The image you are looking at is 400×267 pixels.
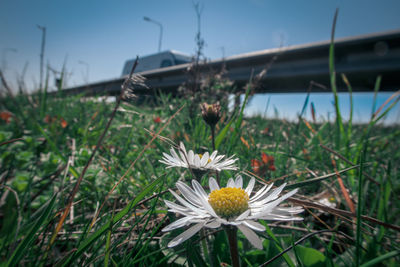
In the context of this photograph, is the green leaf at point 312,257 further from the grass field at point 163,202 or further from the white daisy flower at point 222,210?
the white daisy flower at point 222,210

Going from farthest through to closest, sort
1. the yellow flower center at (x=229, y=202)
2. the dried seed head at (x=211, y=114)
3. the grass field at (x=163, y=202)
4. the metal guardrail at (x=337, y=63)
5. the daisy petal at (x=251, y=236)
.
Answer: the metal guardrail at (x=337, y=63)
the dried seed head at (x=211, y=114)
the grass field at (x=163, y=202)
the yellow flower center at (x=229, y=202)
the daisy petal at (x=251, y=236)

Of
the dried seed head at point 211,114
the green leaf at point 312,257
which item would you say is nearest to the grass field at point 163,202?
the green leaf at point 312,257

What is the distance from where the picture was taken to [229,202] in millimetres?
696

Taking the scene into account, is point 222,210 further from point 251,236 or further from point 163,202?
point 163,202

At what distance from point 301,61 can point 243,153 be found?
10757mm

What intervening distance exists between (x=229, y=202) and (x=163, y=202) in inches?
23.4

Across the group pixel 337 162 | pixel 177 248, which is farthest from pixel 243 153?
pixel 177 248

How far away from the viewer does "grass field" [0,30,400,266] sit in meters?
0.79

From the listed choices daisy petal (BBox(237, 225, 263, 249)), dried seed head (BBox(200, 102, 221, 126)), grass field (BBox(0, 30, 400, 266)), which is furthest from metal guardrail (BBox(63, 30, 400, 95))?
daisy petal (BBox(237, 225, 263, 249))

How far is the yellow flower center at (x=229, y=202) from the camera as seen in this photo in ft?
2.26

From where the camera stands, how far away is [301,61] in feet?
35.9

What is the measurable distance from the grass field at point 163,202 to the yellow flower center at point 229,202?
0.48ft

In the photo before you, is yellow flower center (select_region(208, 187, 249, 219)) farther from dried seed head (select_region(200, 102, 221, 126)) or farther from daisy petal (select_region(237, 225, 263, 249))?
dried seed head (select_region(200, 102, 221, 126))

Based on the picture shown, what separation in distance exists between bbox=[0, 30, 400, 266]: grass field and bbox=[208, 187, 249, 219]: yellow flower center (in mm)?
146
